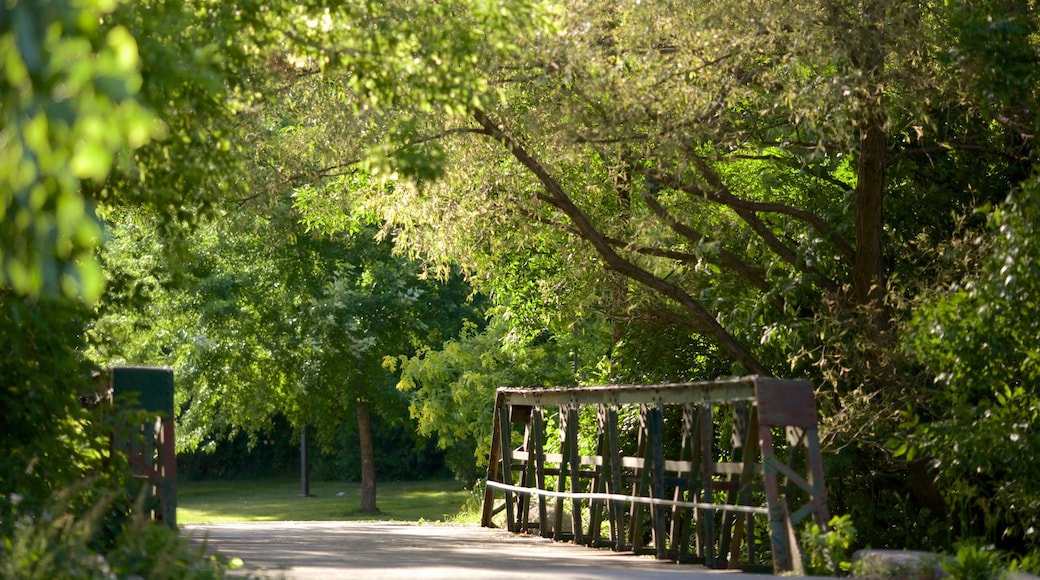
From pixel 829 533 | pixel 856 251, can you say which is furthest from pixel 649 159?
pixel 829 533

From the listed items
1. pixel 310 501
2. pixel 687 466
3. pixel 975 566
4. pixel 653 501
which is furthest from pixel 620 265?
pixel 310 501

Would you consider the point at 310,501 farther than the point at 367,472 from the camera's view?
Yes

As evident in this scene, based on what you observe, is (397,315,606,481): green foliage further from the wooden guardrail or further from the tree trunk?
the wooden guardrail

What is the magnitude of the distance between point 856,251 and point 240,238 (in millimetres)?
17461

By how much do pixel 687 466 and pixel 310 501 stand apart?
31.0m

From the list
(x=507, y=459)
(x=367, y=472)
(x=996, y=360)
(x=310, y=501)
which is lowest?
(x=310, y=501)

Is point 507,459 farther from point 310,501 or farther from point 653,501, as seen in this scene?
point 310,501

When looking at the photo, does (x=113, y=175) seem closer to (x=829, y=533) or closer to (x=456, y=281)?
(x=829, y=533)

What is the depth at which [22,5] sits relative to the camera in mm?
3961

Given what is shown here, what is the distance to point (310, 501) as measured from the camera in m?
43.8

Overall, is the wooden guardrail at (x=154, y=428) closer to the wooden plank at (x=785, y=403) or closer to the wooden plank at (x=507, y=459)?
the wooden plank at (x=785, y=403)

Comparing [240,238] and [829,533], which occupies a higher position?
[240,238]

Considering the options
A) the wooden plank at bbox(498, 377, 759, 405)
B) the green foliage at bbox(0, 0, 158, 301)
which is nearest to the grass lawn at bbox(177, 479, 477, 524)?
the wooden plank at bbox(498, 377, 759, 405)

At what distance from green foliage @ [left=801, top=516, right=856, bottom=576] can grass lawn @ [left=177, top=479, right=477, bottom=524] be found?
17.7 meters
